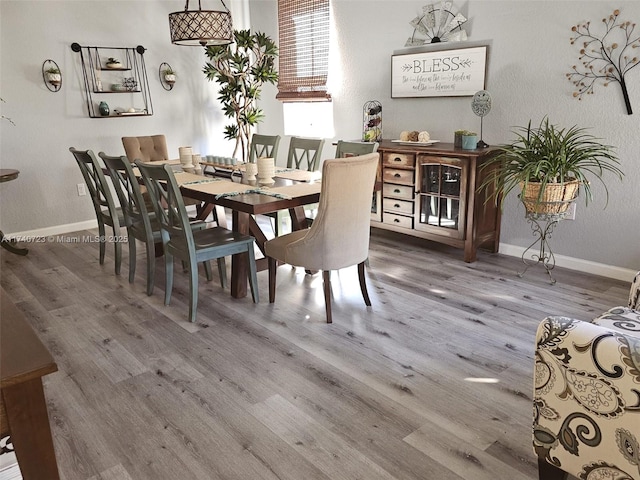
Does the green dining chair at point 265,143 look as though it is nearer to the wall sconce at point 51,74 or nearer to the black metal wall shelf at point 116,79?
the black metal wall shelf at point 116,79

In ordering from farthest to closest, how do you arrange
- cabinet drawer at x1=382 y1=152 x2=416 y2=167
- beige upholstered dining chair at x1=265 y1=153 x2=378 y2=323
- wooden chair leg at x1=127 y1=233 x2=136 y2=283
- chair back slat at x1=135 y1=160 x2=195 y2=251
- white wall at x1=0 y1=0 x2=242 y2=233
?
1. white wall at x1=0 y1=0 x2=242 y2=233
2. cabinet drawer at x1=382 y1=152 x2=416 y2=167
3. wooden chair leg at x1=127 y1=233 x2=136 y2=283
4. chair back slat at x1=135 y1=160 x2=195 y2=251
5. beige upholstered dining chair at x1=265 y1=153 x2=378 y2=323

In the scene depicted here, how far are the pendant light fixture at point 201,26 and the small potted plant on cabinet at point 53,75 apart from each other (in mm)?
2185

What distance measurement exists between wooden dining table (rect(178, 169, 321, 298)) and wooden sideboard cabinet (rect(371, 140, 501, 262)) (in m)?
0.83

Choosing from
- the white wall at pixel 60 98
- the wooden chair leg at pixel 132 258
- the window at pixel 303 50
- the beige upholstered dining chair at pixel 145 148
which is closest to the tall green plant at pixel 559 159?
the window at pixel 303 50

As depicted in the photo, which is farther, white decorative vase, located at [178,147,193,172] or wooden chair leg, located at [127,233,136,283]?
white decorative vase, located at [178,147,193,172]

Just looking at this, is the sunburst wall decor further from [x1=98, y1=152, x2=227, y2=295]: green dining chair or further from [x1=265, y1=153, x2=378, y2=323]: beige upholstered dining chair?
[x1=98, y1=152, x2=227, y2=295]: green dining chair

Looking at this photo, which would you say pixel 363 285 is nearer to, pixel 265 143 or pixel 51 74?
pixel 265 143

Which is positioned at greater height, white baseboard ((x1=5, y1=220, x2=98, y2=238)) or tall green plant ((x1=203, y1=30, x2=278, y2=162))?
tall green plant ((x1=203, y1=30, x2=278, y2=162))

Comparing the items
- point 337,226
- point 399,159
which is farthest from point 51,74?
point 337,226

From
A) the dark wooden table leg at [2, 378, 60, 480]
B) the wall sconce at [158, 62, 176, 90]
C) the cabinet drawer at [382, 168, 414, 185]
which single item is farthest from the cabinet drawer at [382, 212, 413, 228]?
the dark wooden table leg at [2, 378, 60, 480]

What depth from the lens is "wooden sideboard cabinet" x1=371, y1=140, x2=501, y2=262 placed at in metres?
3.77

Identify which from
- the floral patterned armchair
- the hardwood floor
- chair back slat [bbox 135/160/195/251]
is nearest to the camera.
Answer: the floral patterned armchair

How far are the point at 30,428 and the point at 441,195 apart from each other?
3.39m

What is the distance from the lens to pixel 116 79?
5164mm
